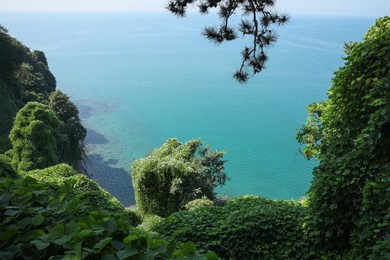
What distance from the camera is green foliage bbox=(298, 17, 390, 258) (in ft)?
15.4

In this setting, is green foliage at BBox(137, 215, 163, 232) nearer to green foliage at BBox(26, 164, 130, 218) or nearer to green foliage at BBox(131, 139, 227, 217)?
green foliage at BBox(26, 164, 130, 218)

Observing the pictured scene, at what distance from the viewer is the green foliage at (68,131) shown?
26781mm

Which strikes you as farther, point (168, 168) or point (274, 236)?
point (168, 168)

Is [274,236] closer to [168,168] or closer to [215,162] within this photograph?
[168,168]

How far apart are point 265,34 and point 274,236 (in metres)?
3.92

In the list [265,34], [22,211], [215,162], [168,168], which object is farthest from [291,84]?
[22,211]

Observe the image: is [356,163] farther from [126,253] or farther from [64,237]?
[64,237]

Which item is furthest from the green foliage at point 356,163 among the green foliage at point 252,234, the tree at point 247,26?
the tree at point 247,26

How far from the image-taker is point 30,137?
18391 mm


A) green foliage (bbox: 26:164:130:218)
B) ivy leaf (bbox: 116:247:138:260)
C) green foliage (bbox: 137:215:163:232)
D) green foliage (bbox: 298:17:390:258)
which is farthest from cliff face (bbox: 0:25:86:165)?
ivy leaf (bbox: 116:247:138:260)

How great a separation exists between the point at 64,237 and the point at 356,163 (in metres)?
4.71

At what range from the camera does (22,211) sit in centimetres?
184

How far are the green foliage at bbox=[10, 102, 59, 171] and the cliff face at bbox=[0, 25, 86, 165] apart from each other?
4.83 m

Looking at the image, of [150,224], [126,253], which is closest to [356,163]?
[126,253]
